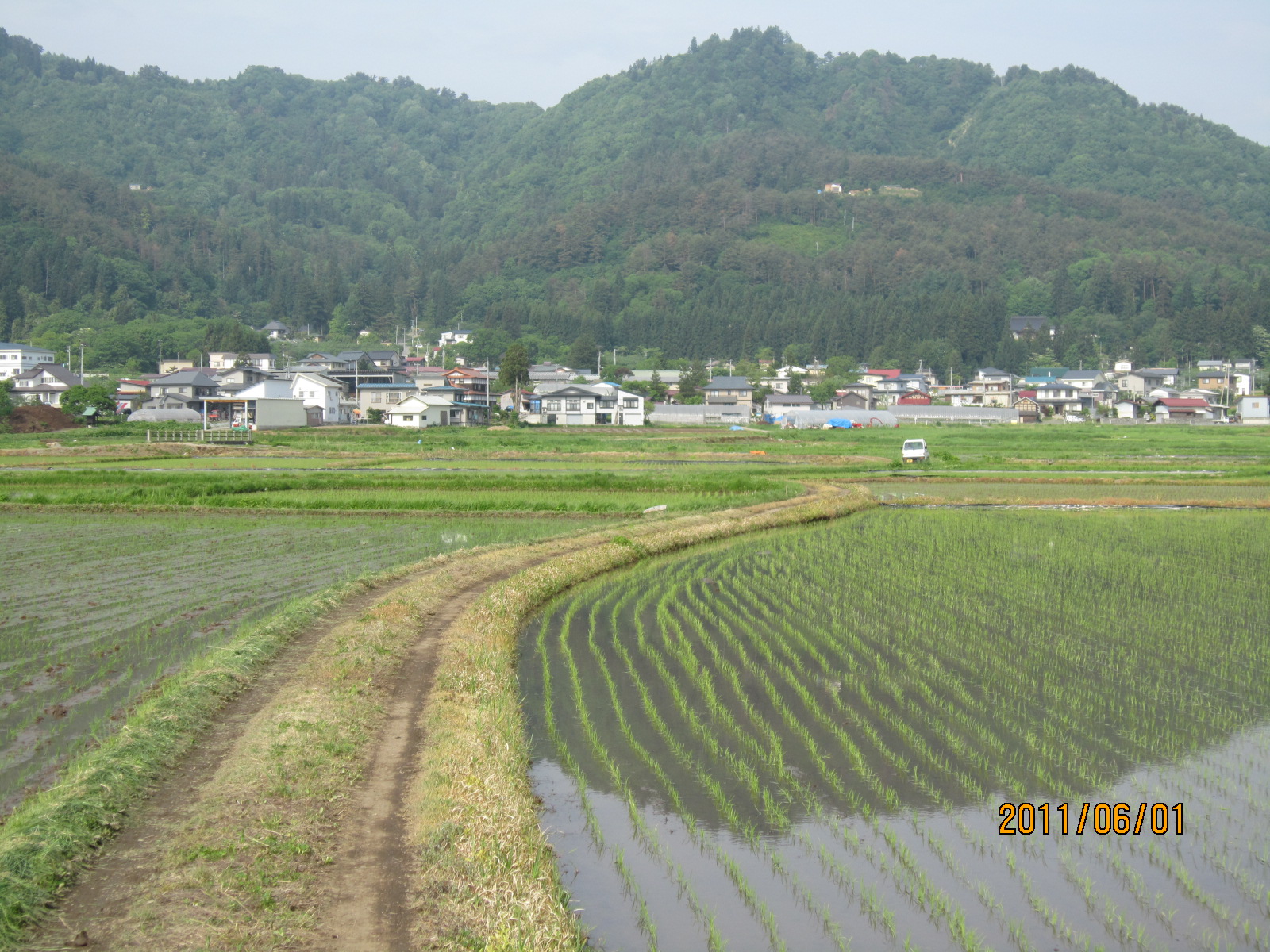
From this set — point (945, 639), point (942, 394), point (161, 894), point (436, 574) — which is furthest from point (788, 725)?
point (942, 394)

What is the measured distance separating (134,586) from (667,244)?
413 feet

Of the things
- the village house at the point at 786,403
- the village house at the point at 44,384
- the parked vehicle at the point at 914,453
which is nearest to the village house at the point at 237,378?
the village house at the point at 44,384

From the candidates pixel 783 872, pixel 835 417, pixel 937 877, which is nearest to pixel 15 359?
pixel 835 417

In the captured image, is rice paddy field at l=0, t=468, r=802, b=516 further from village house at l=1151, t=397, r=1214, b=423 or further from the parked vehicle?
village house at l=1151, t=397, r=1214, b=423

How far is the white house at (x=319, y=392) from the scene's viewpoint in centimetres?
5988

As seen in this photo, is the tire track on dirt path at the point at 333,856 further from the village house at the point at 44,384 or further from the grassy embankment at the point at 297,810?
the village house at the point at 44,384

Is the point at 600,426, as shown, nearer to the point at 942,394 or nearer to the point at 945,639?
the point at 942,394

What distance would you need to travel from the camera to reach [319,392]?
60.2 m

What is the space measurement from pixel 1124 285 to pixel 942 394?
42962 millimetres

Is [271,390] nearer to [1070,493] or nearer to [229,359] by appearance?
[229,359]

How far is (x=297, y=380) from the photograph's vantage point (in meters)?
60.5

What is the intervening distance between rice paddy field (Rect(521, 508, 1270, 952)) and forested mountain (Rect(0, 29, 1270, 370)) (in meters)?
87.6

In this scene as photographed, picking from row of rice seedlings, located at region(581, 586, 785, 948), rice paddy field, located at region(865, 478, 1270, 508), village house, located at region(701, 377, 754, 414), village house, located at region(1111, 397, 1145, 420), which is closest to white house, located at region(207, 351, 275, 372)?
village house, located at region(701, 377, 754, 414)
